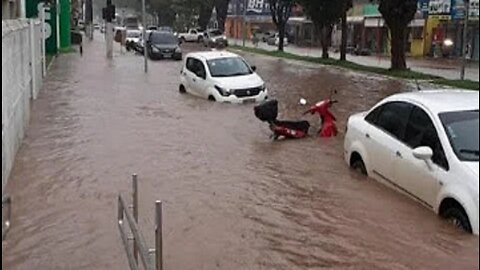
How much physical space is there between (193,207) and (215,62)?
42.5ft

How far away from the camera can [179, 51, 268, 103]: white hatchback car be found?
64.8 ft

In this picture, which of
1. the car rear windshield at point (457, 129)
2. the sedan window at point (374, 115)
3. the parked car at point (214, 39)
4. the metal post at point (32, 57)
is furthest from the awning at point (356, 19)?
the car rear windshield at point (457, 129)

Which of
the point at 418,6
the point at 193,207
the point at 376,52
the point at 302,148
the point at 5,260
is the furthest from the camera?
the point at 376,52

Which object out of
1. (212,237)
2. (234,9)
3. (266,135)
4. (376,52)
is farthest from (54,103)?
(234,9)

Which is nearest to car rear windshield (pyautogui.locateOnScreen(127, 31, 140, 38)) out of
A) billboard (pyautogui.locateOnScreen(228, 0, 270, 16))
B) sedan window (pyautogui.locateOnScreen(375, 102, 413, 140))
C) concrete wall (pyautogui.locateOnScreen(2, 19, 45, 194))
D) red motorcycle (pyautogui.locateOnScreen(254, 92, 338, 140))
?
billboard (pyautogui.locateOnScreen(228, 0, 270, 16))

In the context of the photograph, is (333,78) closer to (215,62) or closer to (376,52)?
(215,62)

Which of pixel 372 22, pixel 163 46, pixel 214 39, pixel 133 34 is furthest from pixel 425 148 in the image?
pixel 214 39

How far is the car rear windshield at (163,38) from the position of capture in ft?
143

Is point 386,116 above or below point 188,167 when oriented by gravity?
above

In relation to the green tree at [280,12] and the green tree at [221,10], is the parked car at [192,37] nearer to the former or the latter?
the green tree at [221,10]

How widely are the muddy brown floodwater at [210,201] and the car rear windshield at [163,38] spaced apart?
2588 centimetres

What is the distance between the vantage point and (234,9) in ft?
328

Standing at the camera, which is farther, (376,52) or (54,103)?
(376,52)

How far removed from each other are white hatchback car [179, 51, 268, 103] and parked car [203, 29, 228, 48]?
40.4 meters
